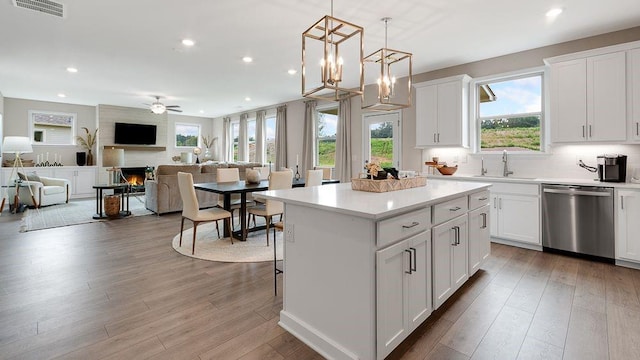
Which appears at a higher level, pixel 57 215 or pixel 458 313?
pixel 57 215

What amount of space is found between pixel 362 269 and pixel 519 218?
3.31m

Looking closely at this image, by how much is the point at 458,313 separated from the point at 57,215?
7.13 m

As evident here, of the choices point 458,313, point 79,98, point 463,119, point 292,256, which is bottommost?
point 458,313

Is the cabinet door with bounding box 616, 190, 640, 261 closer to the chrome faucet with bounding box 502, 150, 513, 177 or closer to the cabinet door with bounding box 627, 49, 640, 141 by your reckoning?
the cabinet door with bounding box 627, 49, 640, 141

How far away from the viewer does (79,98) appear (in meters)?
8.02

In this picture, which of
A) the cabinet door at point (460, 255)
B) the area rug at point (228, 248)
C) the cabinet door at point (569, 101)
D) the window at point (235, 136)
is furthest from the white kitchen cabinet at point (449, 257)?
the window at point (235, 136)

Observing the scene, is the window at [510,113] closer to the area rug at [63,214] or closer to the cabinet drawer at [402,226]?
the cabinet drawer at [402,226]

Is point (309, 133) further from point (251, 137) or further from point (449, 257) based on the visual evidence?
point (449, 257)

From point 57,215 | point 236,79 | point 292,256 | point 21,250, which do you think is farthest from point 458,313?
point 57,215

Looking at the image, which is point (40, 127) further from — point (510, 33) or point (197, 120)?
point (510, 33)

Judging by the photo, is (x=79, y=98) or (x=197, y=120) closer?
(x=79, y=98)

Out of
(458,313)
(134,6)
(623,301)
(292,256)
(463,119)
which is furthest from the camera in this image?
(463,119)

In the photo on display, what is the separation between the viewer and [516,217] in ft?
13.1

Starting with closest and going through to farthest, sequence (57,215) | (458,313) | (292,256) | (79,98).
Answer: (292,256)
(458,313)
(57,215)
(79,98)
